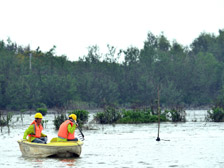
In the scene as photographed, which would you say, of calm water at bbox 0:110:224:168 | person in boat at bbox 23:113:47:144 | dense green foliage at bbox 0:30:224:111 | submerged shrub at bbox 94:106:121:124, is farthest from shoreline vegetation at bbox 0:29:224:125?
person in boat at bbox 23:113:47:144

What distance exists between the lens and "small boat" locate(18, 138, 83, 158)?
18141 millimetres

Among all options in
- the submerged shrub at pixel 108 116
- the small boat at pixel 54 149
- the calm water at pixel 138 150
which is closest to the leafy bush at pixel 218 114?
the calm water at pixel 138 150

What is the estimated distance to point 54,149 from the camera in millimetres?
18203

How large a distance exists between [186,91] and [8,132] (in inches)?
2861

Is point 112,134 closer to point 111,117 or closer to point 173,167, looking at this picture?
point 111,117

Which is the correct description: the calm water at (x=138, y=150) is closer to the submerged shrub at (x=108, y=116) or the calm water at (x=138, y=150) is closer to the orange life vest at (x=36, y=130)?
the orange life vest at (x=36, y=130)

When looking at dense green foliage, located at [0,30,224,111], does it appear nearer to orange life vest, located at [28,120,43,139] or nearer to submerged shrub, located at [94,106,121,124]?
submerged shrub, located at [94,106,121,124]

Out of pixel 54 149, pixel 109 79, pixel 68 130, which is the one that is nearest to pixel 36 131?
pixel 54 149

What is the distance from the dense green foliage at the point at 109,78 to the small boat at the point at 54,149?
198 ft

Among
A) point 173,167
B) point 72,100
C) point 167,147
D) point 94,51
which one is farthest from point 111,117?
point 94,51

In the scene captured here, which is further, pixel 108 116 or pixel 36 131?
pixel 108 116

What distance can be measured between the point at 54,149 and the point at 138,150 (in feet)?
15.0

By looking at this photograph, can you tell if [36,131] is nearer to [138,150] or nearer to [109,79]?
[138,150]

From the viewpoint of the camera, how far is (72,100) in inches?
3401
